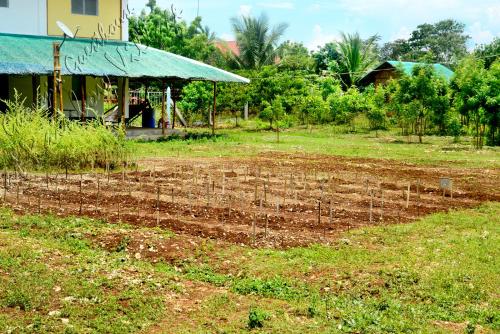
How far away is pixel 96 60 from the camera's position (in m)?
20.6

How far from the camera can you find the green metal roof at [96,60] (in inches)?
730

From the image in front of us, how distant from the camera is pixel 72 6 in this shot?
22.1 metres

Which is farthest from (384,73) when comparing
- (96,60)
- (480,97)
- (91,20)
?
(96,60)

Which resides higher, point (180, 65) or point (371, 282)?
point (180, 65)

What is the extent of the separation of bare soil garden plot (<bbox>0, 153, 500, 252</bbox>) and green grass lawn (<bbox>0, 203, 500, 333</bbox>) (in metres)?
0.51

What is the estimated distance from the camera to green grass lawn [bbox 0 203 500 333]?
4.96m

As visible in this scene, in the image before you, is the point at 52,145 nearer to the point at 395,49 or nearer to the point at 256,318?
the point at 256,318

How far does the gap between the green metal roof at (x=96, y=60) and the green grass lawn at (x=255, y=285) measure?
11857 millimetres

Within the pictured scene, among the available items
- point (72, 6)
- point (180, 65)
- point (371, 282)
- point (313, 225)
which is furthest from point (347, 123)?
point (371, 282)

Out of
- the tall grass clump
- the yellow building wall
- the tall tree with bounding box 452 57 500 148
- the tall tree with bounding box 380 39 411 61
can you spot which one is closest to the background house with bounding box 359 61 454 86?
the tall tree with bounding box 452 57 500 148

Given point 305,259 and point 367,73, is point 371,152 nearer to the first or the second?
point 305,259

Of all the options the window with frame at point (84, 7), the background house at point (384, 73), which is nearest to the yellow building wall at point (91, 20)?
the window with frame at point (84, 7)

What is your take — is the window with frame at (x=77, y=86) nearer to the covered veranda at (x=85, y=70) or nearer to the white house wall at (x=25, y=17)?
the covered veranda at (x=85, y=70)

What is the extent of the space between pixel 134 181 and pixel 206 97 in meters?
18.1
